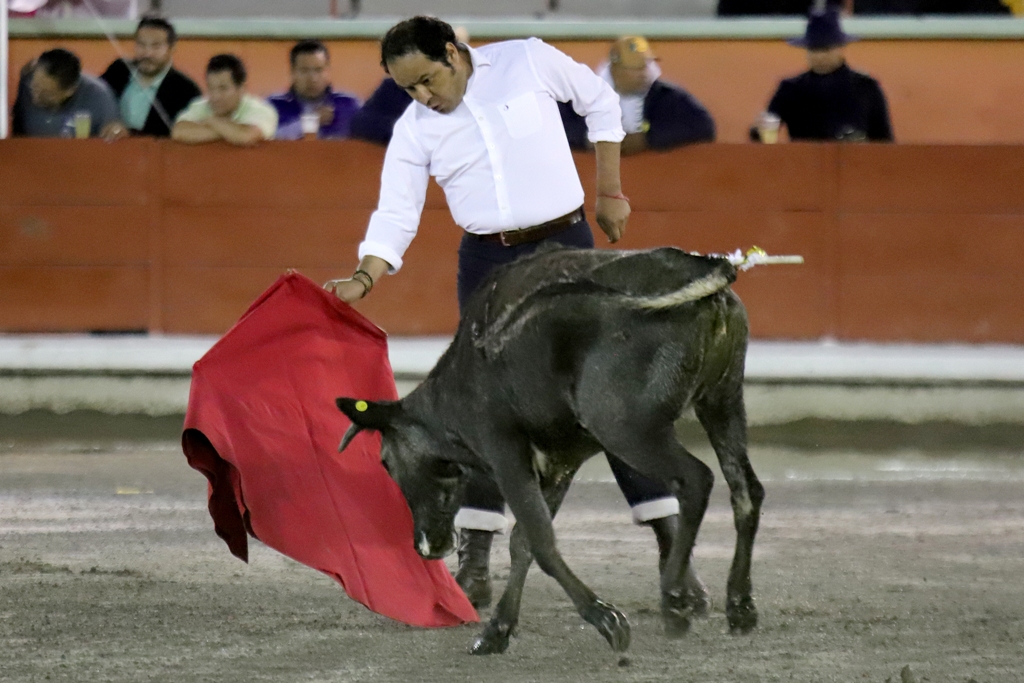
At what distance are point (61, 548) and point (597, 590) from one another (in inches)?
65.0

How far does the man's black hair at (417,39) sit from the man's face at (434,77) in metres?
0.01

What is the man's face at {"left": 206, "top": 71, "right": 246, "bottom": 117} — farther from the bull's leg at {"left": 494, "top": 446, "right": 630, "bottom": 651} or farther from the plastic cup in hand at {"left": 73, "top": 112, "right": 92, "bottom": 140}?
the bull's leg at {"left": 494, "top": 446, "right": 630, "bottom": 651}

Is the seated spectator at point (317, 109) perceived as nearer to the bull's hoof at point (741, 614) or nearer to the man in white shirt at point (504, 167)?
the man in white shirt at point (504, 167)

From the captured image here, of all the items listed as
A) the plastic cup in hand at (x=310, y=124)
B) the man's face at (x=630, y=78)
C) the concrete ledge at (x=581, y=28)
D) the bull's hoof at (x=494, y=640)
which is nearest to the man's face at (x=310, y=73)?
the plastic cup in hand at (x=310, y=124)

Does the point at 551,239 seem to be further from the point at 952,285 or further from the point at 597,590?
the point at 952,285

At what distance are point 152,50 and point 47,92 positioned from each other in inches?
21.4

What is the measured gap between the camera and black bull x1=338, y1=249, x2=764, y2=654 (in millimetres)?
3500

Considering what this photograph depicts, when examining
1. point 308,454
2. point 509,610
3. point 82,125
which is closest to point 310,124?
point 82,125

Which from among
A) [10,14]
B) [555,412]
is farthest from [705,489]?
[10,14]

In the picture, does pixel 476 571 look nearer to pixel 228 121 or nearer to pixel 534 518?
pixel 534 518

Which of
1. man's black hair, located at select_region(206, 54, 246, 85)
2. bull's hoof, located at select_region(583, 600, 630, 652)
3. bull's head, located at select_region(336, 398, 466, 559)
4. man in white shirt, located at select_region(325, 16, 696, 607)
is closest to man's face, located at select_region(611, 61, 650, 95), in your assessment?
man's black hair, located at select_region(206, 54, 246, 85)

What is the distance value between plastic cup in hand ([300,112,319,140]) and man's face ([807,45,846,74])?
7.66ft

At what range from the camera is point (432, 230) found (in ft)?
27.1

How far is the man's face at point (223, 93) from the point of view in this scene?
7.93 metres
